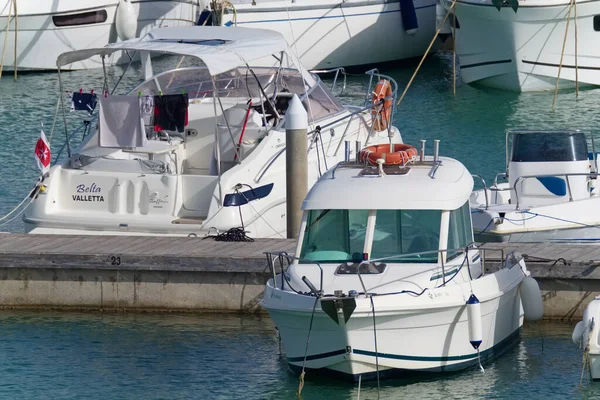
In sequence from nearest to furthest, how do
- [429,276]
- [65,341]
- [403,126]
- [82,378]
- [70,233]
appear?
[429,276] < [82,378] < [65,341] < [70,233] < [403,126]

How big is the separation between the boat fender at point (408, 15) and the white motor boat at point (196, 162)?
18.2 meters

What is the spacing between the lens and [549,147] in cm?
1759

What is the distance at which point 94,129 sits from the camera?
18.2 metres

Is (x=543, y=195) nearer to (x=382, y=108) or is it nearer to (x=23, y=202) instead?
(x=382, y=108)

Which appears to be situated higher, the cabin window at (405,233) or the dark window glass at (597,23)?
the dark window glass at (597,23)

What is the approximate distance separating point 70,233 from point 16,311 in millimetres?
1932

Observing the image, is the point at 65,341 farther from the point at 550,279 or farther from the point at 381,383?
the point at 550,279

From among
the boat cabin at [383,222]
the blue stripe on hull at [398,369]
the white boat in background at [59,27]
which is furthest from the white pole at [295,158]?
the white boat in background at [59,27]

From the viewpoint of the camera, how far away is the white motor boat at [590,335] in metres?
12.2

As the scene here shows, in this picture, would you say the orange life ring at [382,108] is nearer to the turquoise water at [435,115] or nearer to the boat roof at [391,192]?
the turquoise water at [435,115]

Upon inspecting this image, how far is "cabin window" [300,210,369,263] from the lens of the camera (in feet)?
42.1

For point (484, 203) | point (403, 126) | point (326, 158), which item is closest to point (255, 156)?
point (326, 158)

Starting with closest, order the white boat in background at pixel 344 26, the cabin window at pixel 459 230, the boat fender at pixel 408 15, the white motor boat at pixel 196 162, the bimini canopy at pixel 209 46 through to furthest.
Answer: the cabin window at pixel 459 230, the white motor boat at pixel 196 162, the bimini canopy at pixel 209 46, the white boat in background at pixel 344 26, the boat fender at pixel 408 15

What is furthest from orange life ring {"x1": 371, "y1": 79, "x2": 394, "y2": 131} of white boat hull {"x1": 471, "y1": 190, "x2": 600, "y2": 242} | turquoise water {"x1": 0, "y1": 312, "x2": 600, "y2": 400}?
turquoise water {"x1": 0, "y1": 312, "x2": 600, "y2": 400}
